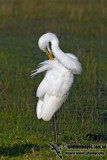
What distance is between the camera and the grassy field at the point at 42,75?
7.16 m

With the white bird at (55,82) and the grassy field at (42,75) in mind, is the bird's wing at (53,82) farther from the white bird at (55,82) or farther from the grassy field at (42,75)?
the grassy field at (42,75)

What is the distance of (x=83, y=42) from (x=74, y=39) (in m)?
0.55

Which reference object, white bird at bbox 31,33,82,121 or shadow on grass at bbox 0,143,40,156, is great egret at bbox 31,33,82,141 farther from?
shadow on grass at bbox 0,143,40,156

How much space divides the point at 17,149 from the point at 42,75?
5108 mm

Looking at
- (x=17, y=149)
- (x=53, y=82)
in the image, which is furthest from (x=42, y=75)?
(x=17, y=149)

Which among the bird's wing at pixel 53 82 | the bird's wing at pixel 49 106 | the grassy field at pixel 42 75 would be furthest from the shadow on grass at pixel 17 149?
the bird's wing at pixel 53 82

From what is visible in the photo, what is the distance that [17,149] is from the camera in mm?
6203

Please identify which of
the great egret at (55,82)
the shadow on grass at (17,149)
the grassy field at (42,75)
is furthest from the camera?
the grassy field at (42,75)

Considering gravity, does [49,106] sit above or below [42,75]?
below

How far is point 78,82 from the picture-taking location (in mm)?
11062

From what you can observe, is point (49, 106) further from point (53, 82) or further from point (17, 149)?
point (17, 149)

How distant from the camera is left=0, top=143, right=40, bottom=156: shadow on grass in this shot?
6021 mm

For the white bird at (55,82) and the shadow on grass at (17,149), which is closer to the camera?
the shadow on grass at (17,149)

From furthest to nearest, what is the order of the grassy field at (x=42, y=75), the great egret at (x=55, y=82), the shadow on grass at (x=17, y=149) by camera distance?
1. the grassy field at (x=42, y=75)
2. the great egret at (x=55, y=82)
3. the shadow on grass at (x=17, y=149)
